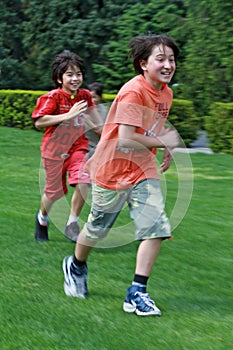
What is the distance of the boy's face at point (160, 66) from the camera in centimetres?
447

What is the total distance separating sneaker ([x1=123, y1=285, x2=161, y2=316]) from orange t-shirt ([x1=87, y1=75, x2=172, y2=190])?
0.65 metres

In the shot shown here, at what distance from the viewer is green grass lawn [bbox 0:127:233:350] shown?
3.97 metres

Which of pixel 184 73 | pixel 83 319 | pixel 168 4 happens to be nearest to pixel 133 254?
pixel 83 319

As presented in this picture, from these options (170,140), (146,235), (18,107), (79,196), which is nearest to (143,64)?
(170,140)

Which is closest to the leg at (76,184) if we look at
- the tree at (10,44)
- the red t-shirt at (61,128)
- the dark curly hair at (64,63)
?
the red t-shirt at (61,128)

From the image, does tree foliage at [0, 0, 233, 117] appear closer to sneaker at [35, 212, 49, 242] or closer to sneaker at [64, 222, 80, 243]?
sneaker at [64, 222, 80, 243]

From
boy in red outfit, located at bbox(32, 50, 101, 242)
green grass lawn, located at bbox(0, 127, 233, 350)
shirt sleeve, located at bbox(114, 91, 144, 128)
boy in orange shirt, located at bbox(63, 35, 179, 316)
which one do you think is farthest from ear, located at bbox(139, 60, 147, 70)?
boy in red outfit, located at bbox(32, 50, 101, 242)

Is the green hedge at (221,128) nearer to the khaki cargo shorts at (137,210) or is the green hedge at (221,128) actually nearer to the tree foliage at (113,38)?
the tree foliage at (113,38)

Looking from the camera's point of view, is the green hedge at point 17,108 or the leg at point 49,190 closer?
the leg at point 49,190

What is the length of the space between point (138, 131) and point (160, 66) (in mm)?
418

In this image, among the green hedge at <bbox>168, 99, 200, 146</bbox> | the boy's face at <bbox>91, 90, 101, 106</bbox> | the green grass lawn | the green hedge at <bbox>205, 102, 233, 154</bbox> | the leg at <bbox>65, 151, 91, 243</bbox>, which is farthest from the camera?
the green hedge at <bbox>168, 99, 200, 146</bbox>

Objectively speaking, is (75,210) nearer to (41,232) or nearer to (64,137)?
(41,232)

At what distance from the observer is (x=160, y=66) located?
4477 mm

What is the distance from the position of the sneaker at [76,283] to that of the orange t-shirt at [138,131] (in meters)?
0.65
